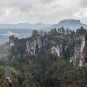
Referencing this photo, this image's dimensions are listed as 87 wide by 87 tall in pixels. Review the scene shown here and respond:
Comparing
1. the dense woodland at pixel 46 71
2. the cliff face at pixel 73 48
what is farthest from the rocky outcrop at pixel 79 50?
the dense woodland at pixel 46 71

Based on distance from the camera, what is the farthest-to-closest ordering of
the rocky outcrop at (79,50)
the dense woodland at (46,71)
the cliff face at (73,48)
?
the cliff face at (73,48) → the rocky outcrop at (79,50) → the dense woodland at (46,71)

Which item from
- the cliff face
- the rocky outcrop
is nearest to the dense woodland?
the cliff face

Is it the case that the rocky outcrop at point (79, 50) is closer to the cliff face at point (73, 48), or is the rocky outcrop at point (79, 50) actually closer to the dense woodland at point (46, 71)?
the cliff face at point (73, 48)

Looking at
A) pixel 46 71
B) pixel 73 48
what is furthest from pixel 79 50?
pixel 46 71

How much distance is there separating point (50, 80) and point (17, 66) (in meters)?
50.9

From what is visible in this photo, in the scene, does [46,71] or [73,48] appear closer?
[46,71]

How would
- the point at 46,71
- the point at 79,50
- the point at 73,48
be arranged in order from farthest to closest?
the point at 73,48, the point at 79,50, the point at 46,71

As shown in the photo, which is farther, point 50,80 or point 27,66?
point 27,66

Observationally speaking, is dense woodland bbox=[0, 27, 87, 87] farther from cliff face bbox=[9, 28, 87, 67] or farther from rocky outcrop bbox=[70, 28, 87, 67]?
rocky outcrop bbox=[70, 28, 87, 67]

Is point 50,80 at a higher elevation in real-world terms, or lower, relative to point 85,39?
lower

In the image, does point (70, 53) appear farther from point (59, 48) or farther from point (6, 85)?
point (6, 85)

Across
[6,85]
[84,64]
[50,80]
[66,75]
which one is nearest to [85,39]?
[84,64]

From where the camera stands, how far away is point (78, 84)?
442 ft

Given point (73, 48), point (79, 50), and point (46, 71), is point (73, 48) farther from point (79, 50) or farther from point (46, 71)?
point (46, 71)
